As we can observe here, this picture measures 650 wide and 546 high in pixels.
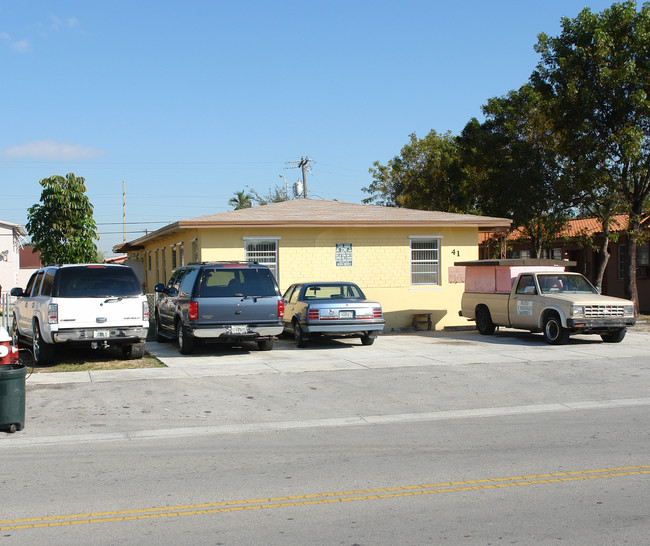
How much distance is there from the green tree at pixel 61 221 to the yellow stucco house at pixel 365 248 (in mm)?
3885

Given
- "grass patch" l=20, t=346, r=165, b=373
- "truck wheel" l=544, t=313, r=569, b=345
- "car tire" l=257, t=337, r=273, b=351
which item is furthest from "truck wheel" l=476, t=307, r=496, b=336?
"grass patch" l=20, t=346, r=165, b=373

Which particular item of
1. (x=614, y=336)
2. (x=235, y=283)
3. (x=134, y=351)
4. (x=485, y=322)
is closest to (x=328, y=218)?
(x=485, y=322)

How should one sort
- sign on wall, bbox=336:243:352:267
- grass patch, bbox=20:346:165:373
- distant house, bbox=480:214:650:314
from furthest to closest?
1. distant house, bbox=480:214:650:314
2. sign on wall, bbox=336:243:352:267
3. grass patch, bbox=20:346:165:373

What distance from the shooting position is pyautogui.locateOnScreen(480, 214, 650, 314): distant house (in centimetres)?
3028

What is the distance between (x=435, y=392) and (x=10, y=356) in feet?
20.4

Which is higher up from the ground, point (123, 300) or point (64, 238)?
point (64, 238)

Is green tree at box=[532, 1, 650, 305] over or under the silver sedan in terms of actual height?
over

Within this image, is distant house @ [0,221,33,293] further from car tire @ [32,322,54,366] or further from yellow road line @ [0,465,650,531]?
yellow road line @ [0,465,650,531]

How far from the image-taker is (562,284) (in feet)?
60.7

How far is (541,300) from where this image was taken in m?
17.9

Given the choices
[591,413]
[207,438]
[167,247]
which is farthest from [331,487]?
[167,247]

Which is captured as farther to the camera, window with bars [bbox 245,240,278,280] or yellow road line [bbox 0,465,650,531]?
window with bars [bbox 245,240,278,280]

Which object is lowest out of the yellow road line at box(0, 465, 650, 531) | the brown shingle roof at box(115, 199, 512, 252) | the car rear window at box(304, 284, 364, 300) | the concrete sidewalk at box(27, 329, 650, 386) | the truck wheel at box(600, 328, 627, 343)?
the yellow road line at box(0, 465, 650, 531)

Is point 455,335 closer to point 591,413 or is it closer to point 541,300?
point 541,300
